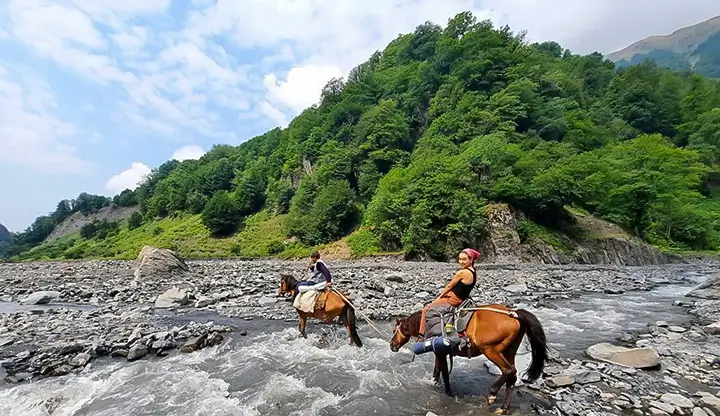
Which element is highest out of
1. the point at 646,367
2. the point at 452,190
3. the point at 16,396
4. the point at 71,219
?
the point at 71,219

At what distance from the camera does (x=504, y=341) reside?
23.0 ft

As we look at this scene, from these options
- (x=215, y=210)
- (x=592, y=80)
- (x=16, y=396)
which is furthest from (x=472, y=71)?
(x=16, y=396)

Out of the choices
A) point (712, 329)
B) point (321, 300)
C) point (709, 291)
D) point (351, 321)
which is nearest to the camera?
point (351, 321)

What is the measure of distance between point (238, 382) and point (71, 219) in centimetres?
14973

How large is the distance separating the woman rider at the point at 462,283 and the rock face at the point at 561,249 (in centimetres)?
3011

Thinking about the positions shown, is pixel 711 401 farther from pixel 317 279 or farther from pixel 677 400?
pixel 317 279

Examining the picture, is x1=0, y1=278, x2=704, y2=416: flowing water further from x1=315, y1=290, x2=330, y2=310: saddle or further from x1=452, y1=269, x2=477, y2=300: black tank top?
x1=452, y1=269, x2=477, y2=300: black tank top

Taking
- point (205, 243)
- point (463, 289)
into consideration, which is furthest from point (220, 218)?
point (463, 289)

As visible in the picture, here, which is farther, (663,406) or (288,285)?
(288,285)

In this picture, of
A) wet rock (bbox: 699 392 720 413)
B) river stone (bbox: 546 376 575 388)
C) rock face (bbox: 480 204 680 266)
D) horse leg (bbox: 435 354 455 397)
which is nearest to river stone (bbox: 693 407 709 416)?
wet rock (bbox: 699 392 720 413)

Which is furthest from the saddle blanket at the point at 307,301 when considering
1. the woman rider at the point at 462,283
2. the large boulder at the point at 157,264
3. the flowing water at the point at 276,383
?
the large boulder at the point at 157,264

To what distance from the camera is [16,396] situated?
7.33 meters

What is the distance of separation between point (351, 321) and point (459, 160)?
35142 mm

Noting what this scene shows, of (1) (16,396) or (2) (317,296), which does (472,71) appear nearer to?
(2) (317,296)
